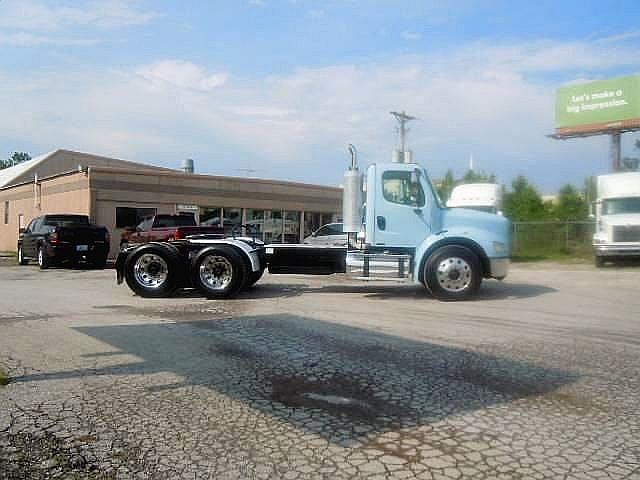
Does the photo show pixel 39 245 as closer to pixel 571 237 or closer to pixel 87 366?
pixel 87 366

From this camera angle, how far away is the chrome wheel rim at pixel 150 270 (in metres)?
11.3

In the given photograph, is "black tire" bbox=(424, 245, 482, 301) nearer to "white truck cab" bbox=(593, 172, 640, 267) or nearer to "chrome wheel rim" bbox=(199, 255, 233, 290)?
"chrome wheel rim" bbox=(199, 255, 233, 290)

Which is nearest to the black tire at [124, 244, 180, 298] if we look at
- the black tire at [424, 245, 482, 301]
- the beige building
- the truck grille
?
the black tire at [424, 245, 482, 301]

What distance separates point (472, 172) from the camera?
128 ft

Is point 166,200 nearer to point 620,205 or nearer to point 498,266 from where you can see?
point 620,205

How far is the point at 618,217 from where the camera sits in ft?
67.9

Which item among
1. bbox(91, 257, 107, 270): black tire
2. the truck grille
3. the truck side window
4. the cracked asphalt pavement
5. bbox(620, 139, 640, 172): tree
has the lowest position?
the cracked asphalt pavement

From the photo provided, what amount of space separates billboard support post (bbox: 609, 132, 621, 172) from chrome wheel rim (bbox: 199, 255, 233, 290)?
3966 cm

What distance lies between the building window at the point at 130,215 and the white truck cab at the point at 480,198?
13.9m

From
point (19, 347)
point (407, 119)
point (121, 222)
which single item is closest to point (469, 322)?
point (19, 347)

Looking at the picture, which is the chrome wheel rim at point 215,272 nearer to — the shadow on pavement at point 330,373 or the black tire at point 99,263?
the shadow on pavement at point 330,373

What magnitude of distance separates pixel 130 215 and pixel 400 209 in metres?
18.4

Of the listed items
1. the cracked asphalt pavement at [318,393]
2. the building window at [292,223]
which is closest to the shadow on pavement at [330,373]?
the cracked asphalt pavement at [318,393]

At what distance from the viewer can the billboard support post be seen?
139 feet
